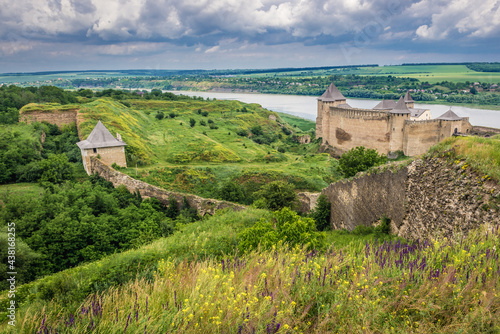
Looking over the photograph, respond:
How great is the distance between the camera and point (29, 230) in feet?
43.7

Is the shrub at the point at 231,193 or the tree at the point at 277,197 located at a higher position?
the tree at the point at 277,197

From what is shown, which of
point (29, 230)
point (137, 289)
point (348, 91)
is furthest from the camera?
point (348, 91)

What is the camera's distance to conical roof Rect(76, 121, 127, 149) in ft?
70.3

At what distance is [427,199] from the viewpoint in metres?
7.14

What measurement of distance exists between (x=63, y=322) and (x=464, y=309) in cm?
360

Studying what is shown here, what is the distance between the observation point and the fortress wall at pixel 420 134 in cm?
2869

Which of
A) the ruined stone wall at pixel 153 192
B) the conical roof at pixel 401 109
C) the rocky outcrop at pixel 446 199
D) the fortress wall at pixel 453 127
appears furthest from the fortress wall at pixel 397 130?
the rocky outcrop at pixel 446 199

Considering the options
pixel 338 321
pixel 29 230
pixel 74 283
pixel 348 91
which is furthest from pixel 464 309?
pixel 348 91

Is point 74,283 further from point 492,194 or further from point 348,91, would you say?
point 348,91

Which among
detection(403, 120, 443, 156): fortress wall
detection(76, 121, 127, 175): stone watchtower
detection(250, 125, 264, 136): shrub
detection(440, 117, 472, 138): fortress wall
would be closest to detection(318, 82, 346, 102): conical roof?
detection(250, 125, 264, 136): shrub

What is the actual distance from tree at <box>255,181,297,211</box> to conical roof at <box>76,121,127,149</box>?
10299 millimetres

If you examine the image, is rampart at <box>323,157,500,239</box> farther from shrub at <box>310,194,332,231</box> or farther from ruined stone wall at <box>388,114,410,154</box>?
ruined stone wall at <box>388,114,410,154</box>

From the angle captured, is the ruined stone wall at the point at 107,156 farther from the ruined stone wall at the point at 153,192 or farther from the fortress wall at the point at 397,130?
the fortress wall at the point at 397,130

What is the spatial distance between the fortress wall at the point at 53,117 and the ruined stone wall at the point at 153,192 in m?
11.0
